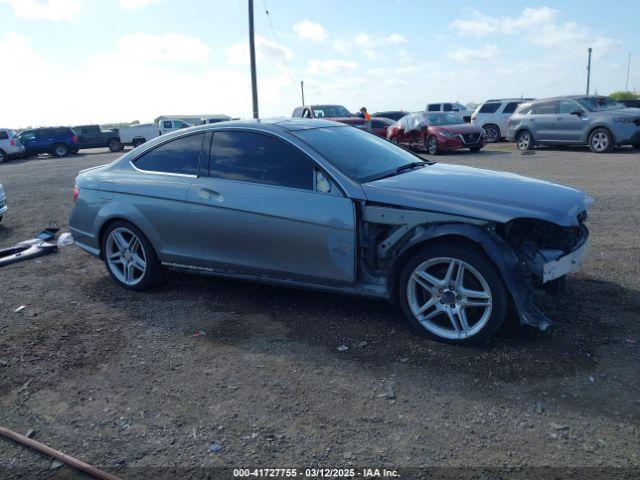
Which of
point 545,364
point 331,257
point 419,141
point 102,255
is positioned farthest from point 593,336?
point 419,141

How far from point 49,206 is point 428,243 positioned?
9692 mm

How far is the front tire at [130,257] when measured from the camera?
5.56m

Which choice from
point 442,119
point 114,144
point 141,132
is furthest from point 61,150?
point 442,119

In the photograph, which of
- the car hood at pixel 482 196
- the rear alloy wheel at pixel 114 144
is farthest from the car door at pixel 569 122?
the rear alloy wheel at pixel 114 144

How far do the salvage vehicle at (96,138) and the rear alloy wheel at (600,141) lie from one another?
91.5ft

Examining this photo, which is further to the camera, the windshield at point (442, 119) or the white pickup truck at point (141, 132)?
the white pickup truck at point (141, 132)

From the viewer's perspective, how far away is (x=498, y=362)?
12.8 feet

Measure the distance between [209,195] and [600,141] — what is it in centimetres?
1571

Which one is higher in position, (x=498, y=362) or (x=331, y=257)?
(x=331, y=257)

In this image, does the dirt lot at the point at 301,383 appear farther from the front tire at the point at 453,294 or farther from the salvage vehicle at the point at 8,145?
the salvage vehicle at the point at 8,145

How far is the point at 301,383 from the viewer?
380cm

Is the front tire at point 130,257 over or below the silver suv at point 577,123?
below

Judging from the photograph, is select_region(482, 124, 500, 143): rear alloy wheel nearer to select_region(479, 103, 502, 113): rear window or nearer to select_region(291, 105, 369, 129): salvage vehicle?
select_region(479, 103, 502, 113): rear window

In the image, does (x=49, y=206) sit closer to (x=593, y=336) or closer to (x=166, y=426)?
(x=166, y=426)
